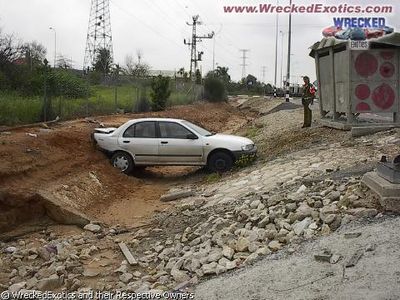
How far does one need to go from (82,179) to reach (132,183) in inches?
67.4

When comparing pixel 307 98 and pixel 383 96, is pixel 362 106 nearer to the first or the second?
pixel 383 96

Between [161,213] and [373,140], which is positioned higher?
[373,140]

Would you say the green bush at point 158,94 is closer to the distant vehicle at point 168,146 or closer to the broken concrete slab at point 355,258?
the distant vehicle at point 168,146

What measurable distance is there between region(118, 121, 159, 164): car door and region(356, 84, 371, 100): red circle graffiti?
5453 mm

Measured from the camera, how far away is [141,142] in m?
13.1

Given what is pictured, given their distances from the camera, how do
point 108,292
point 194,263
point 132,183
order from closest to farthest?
point 108,292 → point 194,263 → point 132,183

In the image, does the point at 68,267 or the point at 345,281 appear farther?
the point at 68,267

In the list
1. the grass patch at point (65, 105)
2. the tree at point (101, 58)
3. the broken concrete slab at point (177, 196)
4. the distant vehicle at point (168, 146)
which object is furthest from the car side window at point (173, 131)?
the tree at point (101, 58)

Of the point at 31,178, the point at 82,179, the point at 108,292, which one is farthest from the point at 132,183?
the point at 108,292

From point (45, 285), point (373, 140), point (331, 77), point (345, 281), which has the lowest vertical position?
point (45, 285)

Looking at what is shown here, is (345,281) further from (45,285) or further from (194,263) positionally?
(45,285)

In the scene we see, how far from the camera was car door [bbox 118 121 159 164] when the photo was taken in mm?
13055

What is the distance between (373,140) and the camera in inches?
455

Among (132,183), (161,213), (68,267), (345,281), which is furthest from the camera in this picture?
(132,183)
